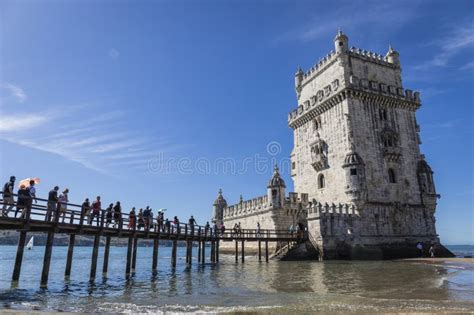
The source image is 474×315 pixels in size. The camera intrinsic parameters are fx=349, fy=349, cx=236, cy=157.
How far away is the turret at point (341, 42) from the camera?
128ft

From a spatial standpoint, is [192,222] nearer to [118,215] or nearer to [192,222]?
[192,222]

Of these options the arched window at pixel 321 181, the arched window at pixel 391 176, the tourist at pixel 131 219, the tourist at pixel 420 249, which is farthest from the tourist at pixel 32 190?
the tourist at pixel 420 249

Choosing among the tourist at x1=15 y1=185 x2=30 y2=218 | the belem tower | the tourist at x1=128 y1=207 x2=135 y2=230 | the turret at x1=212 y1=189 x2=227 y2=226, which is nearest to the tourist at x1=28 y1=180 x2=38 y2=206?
the tourist at x1=15 y1=185 x2=30 y2=218

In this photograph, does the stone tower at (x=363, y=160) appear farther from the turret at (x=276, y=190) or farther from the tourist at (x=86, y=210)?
the tourist at (x=86, y=210)

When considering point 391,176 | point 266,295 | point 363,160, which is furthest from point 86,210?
point 391,176

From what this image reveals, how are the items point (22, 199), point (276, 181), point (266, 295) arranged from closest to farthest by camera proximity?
point (266, 295) < point (22, 199) < point (276, 181)

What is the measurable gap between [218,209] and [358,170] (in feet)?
87.7

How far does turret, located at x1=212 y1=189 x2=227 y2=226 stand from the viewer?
54.3 m

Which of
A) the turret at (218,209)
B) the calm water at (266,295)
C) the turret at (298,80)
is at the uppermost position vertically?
the turret at (298,80)

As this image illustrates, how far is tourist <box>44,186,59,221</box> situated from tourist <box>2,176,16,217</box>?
1.69m

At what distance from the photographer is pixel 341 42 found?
128ft

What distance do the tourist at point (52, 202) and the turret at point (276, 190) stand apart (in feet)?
81.3

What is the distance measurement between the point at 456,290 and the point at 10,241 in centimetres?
17799

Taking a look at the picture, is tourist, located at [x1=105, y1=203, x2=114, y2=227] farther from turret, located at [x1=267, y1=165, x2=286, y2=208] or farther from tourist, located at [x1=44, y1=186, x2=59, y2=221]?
turret, located at [x1=267, y1=165, x2=286, y2=208]
